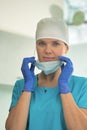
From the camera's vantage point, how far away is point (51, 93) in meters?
1.41

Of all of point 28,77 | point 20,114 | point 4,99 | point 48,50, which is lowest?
point 4,99

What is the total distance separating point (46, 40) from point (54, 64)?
0.14 m

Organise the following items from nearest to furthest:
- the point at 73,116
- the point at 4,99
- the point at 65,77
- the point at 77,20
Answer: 1. the point at 73,116
2. the point at 65,77
3. the point at 4,99
4. the point at 77,20

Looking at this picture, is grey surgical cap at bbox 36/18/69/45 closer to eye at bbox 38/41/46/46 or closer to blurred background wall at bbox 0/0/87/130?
eye at bbox 38/41/46/46

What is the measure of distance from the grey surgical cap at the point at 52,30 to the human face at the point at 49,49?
0.03 metres

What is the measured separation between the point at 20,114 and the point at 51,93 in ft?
0.66

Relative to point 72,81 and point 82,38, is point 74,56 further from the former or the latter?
point 72,81

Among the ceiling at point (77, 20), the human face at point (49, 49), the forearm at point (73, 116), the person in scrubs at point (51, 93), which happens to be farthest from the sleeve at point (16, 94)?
the ceiling at point (77, 20)

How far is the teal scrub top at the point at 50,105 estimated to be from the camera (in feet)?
4.34

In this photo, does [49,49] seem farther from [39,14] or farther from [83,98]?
[39,14]

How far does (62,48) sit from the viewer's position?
1.45 m

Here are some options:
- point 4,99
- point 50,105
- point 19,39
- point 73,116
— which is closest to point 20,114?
point 50,105

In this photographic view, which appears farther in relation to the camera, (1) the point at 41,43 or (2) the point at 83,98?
(1) the point at 41,43

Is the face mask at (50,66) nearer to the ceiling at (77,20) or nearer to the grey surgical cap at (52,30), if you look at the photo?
the grey surgical cap at (52,30)
